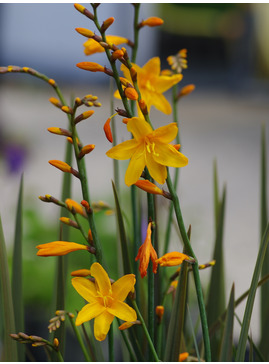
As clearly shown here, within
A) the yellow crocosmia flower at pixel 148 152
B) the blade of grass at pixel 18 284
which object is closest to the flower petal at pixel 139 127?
the yellow crocosmia flower at pixel 148 152

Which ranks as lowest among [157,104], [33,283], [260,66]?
[33,283]

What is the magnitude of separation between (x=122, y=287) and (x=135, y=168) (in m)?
0.09

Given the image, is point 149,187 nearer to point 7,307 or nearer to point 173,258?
point 173,258

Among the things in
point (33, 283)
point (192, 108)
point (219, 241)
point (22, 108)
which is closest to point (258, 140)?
point (192, 108)

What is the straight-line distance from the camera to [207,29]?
6.62 m

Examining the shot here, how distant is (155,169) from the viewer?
1.40 ft

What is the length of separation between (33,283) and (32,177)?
2.03m

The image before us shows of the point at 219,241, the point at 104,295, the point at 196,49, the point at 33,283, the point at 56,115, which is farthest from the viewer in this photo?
the point at 196,49

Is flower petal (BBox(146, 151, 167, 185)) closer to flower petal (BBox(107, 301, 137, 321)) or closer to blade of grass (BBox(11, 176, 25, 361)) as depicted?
flower petal (BBox(107, 301, 137, 321))

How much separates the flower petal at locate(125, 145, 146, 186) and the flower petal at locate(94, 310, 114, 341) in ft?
0.33

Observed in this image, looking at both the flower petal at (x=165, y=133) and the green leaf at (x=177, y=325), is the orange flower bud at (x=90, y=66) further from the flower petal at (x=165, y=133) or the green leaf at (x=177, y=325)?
the green leaf at (x=177, y=325)

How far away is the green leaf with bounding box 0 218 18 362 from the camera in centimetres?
50

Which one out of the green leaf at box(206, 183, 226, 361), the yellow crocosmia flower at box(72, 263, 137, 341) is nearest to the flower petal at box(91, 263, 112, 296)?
the yellow crocosmia flower at box(72, 263, 137, 341)

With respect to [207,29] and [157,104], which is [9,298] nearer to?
[157,104]
